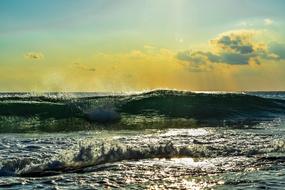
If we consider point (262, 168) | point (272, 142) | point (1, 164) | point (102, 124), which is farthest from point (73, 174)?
point (102, 124)

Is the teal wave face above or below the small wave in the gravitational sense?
above

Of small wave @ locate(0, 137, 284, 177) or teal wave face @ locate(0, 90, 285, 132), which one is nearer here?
small wave @ locate(0, 137, 284, 177)

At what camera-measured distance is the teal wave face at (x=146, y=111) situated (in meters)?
24.8

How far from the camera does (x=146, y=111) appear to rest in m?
29.6

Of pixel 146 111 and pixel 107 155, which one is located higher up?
pixel 146 111

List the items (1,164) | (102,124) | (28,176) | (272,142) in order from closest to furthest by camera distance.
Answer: (28,176) → (1,164) → (272,142) → (102,124)

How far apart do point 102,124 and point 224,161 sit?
14391mm

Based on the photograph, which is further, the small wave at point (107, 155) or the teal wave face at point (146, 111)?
the teal wave face at point (146, 111)

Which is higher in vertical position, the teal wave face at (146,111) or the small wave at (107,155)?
the teal wave face at (146,111)

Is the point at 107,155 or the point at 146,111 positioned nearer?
the point at 107,155

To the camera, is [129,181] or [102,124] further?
[102,124]

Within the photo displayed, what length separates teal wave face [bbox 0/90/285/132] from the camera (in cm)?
2481

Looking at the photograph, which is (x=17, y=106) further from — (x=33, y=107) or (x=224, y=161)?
(x=224, y=161)

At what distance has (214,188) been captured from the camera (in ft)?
24.3
